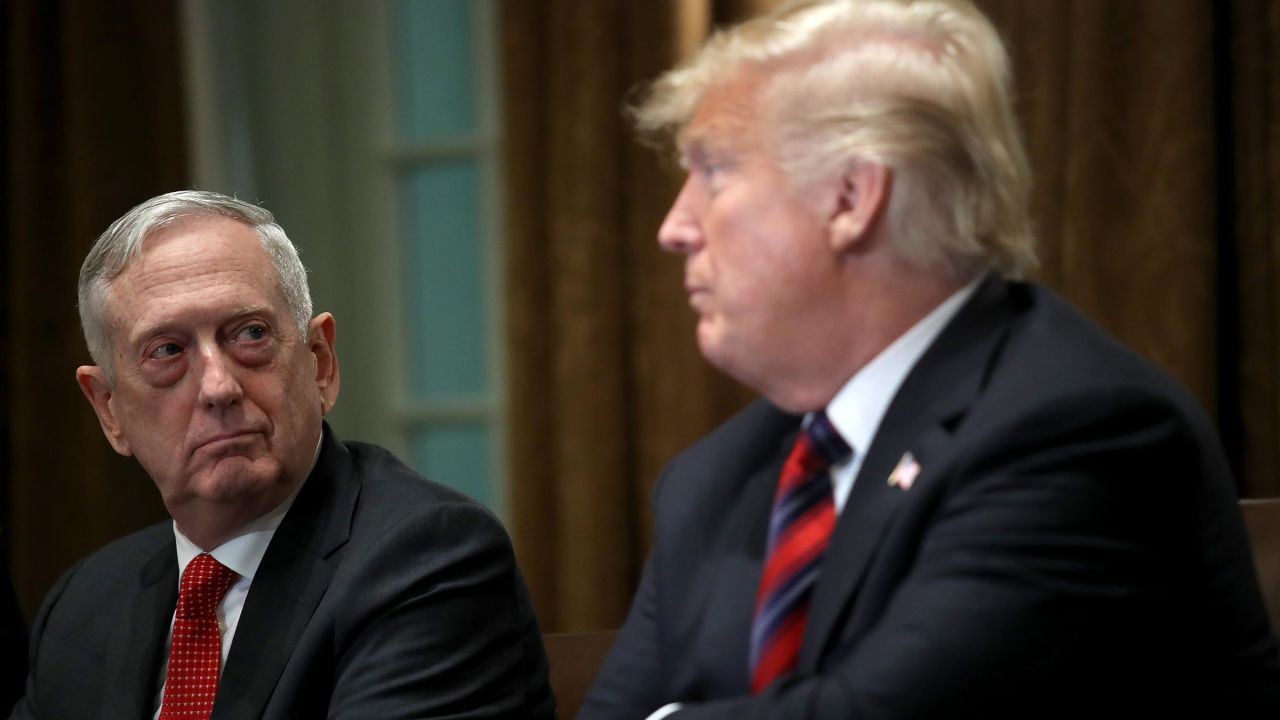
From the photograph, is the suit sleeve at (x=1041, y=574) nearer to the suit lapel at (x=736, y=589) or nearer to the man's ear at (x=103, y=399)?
the suit lapel at (x=736, y=589)

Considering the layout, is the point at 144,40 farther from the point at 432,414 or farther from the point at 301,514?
the point at 301,514

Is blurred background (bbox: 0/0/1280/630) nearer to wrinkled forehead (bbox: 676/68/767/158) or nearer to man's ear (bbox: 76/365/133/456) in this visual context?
man's ear (bbox: 76/365/133/456)

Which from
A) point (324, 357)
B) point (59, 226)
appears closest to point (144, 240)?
point (324, 357)

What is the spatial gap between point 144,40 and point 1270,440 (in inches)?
132

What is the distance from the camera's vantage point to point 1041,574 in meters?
1.20

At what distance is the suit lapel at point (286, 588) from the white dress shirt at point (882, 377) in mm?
752

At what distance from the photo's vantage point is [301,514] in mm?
2072

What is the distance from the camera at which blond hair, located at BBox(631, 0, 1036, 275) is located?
1.29m

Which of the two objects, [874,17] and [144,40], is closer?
[874,17]

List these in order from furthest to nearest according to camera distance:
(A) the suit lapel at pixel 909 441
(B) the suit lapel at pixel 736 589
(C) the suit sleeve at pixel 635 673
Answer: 1. (C) the suit sleeve at pixel 635 673
2. (B) the suit lapel at pixel 736 589
3. (A) the suit lapel at pixel 909 441

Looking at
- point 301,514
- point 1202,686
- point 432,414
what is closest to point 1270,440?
point 1202,686

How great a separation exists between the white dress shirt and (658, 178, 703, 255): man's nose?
0.67 feet

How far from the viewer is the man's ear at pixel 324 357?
223cm

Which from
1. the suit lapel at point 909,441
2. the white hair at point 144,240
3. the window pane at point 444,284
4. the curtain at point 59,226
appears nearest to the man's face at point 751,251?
the suit lapel at point 909,441
